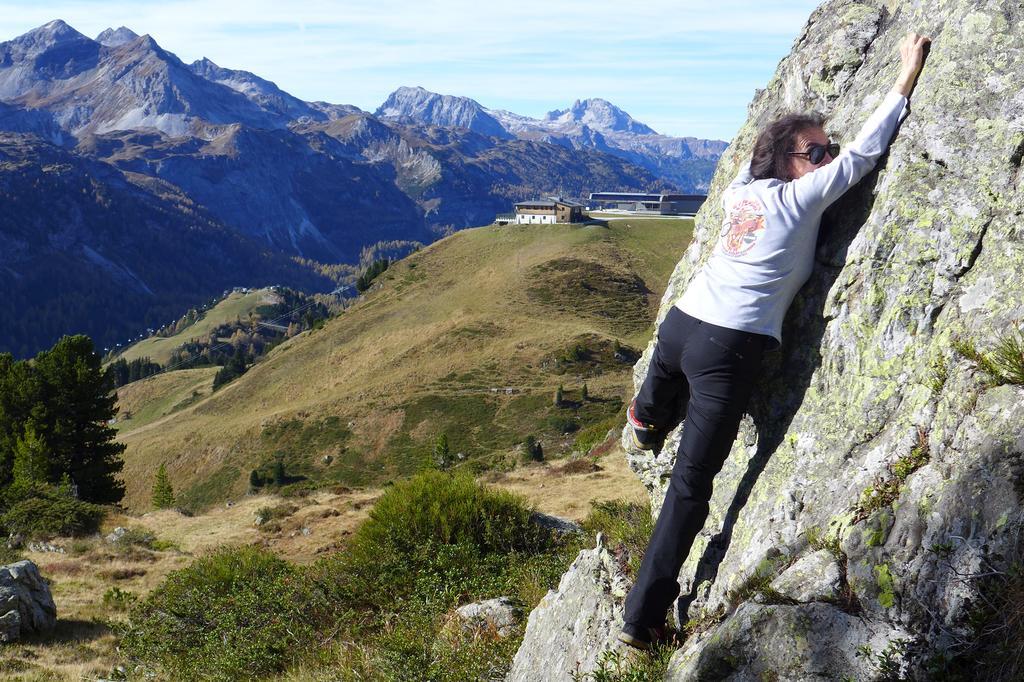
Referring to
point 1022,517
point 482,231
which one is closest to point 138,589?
point 1022,517

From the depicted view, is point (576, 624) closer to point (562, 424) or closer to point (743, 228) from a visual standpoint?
point (743, 228)

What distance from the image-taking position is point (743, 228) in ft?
17.9

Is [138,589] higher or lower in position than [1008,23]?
lower

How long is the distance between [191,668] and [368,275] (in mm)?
149622

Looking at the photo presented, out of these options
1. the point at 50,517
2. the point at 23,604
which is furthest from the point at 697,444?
the point at 50,517

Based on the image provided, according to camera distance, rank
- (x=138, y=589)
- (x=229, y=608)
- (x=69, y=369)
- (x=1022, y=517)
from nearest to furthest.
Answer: (x=1022, y=517), (x=229, y=608), (x=138, y=589), (x=69, y=369)

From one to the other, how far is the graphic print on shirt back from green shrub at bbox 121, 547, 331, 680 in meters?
6.83

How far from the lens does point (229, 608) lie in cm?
1130

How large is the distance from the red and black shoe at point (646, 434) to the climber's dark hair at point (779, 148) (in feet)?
7.39

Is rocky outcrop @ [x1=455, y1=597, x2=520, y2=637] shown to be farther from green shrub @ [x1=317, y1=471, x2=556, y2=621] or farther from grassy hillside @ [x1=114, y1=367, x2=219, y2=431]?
grassy hillside @ [x1=114, y1=367, x2=219, y2=431]

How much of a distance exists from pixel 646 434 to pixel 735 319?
1.78 metres

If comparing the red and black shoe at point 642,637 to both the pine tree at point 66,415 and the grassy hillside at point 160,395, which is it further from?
the grassy hillside at point 160,395

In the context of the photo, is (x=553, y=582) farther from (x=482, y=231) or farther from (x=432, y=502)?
(x=482, y=231)

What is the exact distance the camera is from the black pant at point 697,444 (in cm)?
526
